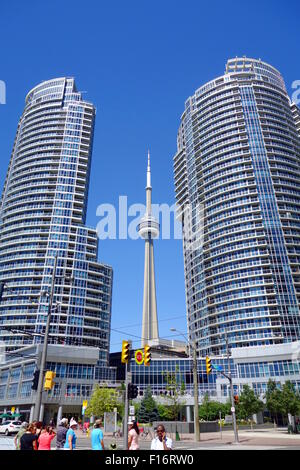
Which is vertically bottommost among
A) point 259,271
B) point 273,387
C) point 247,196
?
point 273,387

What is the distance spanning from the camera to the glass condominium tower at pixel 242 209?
8581 centimetres

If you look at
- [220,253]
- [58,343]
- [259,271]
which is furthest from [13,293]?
[259,271]

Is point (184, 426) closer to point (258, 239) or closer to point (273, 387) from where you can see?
point (273, 387)

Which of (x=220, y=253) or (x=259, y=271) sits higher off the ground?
(x=220, y=253)

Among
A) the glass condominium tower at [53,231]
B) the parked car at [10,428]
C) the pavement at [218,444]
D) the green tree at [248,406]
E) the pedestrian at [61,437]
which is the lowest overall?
the pavement at [218,444]

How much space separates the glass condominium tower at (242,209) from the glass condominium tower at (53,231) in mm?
29472

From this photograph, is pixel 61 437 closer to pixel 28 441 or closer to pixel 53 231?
pixel 28 441

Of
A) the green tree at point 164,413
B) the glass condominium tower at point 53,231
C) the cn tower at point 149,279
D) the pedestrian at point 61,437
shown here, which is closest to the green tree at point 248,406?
the green tree at point 164,413

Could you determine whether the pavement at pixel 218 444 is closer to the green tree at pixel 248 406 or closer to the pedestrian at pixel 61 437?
the pedestrian at pixel 61 437

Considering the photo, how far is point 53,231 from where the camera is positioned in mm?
99812

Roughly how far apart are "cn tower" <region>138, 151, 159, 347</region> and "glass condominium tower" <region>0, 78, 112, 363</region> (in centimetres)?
3262

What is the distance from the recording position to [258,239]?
9119 cm

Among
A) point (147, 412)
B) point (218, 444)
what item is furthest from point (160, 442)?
point (147, 412)

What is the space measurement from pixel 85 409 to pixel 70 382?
53.8 ft
